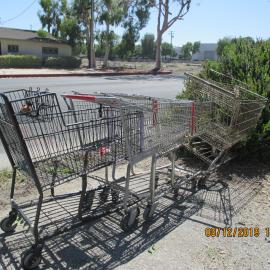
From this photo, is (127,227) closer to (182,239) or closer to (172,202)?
(182,239)

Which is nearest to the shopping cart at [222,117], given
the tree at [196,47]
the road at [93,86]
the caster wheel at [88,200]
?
the caster wheel at [88,200]

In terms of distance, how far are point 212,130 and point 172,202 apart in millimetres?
1192

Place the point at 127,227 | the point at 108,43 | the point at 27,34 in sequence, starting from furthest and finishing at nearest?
the point at 27,34, the point at 108,43, the point at 127,227

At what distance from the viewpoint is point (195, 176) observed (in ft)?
17.0

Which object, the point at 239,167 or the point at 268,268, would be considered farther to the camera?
the point at 239,167

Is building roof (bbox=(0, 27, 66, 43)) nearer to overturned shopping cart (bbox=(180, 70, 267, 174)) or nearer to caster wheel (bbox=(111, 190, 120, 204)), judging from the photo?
overturned shopping cart (bbox=(180, 70, 267, 174))

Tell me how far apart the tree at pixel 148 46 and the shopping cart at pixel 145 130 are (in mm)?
79189

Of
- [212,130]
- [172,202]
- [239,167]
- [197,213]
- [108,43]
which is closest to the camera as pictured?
[197,213]

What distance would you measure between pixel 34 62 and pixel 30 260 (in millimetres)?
34563

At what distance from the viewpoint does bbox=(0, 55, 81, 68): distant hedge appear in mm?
33688

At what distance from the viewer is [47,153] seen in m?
4.11

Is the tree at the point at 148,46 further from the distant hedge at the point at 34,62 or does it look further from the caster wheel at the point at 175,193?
the caster wheel at the point at 175,193

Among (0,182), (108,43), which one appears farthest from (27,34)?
(0,182)

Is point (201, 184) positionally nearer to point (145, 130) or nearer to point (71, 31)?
point (145, 130)
